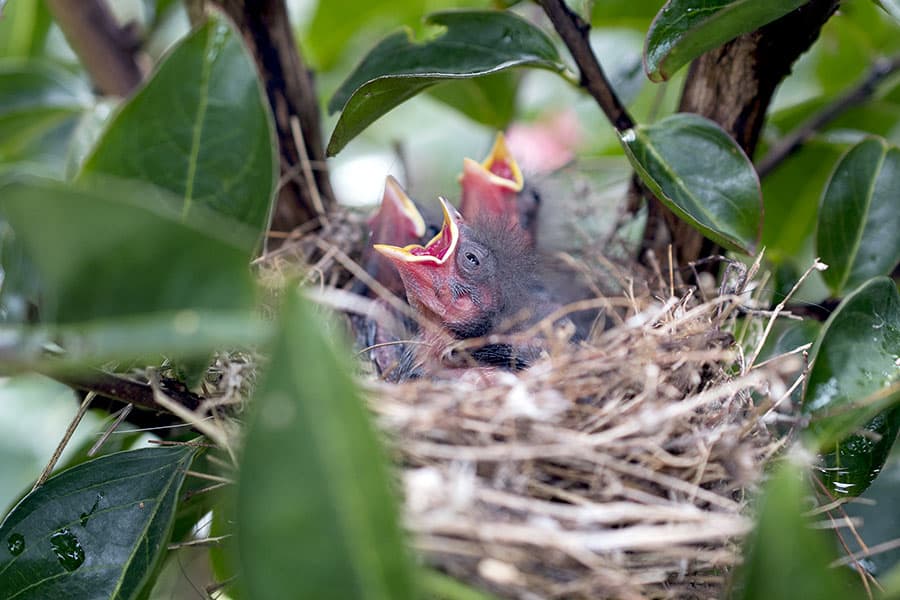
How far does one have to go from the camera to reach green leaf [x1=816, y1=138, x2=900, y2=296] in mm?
1166

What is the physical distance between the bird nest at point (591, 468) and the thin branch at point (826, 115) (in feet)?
A: 1.87

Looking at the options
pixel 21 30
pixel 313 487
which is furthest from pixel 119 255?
pixel 21 30

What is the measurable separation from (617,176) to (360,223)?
652 millimetres

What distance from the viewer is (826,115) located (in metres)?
1.46

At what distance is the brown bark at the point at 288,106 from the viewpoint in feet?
4.31

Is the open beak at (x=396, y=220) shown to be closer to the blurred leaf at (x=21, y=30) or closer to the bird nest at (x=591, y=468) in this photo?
the bird nest at (x=591, y=468)

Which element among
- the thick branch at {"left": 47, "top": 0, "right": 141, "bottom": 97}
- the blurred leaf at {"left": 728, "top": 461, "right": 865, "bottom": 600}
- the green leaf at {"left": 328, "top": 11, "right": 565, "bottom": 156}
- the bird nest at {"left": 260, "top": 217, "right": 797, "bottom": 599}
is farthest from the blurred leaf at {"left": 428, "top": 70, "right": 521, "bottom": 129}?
the blurred leaf at {"left": 728, "top": 461, "right": 865, "bottom": 600}

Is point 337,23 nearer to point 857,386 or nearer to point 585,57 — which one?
point 585,57

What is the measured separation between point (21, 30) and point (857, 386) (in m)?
1.92

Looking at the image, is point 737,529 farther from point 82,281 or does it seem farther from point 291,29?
point 291,29

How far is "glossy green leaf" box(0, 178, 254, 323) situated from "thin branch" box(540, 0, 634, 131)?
2.20ft

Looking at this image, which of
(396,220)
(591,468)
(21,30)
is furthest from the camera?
(21,30)

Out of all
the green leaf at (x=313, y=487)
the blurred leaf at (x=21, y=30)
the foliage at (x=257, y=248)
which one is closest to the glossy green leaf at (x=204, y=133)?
the foliage at (x=257, y=248)

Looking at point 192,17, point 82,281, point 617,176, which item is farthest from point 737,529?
point 617,176
